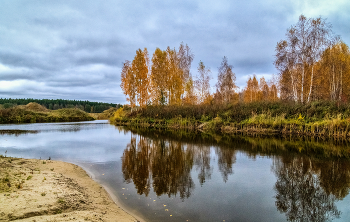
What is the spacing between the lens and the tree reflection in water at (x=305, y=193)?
4012 mm

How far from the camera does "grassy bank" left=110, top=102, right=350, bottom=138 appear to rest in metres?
15.0

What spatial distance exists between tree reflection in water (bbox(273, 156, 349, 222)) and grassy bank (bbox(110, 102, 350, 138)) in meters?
9.58

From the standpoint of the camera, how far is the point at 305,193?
487cm

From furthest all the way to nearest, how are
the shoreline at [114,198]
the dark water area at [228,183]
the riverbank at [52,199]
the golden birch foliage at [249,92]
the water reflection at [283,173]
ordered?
the golden birch foliage at [249,92], the water reflection at [283,173], the dark water area at [228,183], the shoreline at [114,198], the riverbank at [52,199]

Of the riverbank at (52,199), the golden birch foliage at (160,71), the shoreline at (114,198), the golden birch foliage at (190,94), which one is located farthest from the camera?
the golden birch foliage at (190,94)

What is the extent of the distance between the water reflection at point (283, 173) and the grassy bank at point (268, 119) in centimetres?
554

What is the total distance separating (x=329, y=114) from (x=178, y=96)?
2171cm

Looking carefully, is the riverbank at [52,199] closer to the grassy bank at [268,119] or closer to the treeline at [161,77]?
the grassy bank at [268,119]

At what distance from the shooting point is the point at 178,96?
33.7 metres

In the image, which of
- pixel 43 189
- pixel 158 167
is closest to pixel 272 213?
pixel 158 167

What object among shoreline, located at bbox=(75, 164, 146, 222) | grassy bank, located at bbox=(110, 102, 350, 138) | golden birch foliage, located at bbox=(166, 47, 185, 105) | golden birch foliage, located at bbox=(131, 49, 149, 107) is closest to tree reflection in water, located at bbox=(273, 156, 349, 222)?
shoreline, located at bbox=(75, 164, 146, 222)

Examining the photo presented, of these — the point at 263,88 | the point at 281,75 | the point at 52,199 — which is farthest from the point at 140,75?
the point at 263,88

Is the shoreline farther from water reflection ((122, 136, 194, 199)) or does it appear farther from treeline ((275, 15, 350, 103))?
treeline ((275, 15, 350, 103))

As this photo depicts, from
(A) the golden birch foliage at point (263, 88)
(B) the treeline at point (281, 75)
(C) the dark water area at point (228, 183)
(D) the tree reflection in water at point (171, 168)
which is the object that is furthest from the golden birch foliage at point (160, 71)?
(A) the golden birch foliage at point (263, 88)
